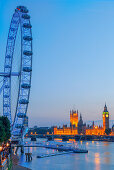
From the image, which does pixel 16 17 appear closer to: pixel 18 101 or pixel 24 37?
pixel 24 37

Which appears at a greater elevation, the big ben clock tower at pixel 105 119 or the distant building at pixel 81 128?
the big ben clock tower at pixel 105 119

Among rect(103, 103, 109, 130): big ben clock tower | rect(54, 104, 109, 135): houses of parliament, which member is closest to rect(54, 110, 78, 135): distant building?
rect(54, 104, 109, 135): houses of parliament

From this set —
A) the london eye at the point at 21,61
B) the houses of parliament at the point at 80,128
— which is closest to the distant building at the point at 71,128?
the houses of parliament at the point at 80,128

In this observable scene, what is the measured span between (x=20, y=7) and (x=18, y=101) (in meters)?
7.70

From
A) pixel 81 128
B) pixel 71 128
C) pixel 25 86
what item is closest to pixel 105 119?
pixel 81 128

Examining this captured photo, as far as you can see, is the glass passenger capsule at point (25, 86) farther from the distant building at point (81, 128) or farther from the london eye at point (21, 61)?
the distant building at point (81, 128)

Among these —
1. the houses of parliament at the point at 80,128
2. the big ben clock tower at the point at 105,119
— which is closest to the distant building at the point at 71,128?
the houses of parliament at the point at 80,128

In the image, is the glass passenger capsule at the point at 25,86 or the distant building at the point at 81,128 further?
the distant building at the point at 81,128

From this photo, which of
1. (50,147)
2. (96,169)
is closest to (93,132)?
(50,147)

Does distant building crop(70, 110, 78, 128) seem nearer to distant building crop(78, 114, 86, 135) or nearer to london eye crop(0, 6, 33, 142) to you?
distant building crop(78, 114, 86, 135)

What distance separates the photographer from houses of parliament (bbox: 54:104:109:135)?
124 metres

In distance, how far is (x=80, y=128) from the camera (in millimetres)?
128375

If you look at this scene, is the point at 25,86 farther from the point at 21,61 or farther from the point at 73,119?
the point at 73,119

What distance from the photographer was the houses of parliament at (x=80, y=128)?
12369 centimetres
